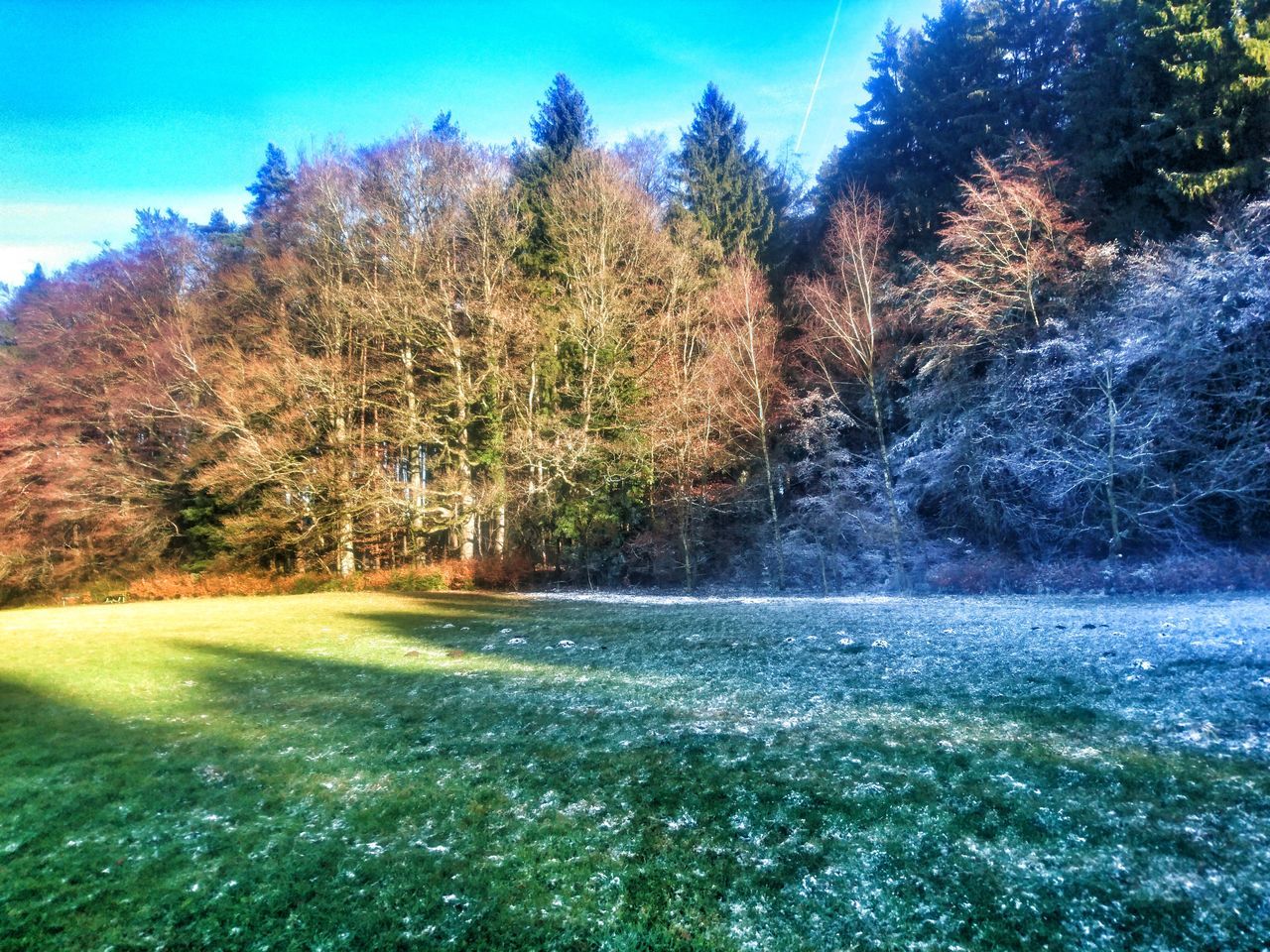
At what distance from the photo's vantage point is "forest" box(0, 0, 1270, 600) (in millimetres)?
15453

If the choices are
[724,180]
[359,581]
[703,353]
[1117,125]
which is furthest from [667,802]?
[724,180]

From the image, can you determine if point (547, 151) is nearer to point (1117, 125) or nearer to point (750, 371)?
point (750, 371)

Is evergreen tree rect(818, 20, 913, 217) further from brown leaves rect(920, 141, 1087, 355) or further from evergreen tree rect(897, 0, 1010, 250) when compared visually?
brown leaves rect(920, 141, 1087, 355)

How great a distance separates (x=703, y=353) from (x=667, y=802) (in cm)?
2208

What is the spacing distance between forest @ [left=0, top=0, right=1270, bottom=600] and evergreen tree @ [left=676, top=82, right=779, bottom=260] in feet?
0.71

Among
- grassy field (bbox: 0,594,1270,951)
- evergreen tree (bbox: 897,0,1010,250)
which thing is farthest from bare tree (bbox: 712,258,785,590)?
grassy field (bbox: 0,594,1270,951)

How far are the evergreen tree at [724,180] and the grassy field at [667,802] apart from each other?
23.4 metres

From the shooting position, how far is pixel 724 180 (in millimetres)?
28250

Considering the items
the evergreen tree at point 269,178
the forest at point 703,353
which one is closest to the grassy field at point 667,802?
the forest at point 703,353

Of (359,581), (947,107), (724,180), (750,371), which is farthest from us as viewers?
(724,180)

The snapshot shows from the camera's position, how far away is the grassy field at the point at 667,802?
2.70m

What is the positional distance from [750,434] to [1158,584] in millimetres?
11857

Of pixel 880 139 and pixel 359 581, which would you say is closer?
pixel 359 581

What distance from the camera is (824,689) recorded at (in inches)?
243
